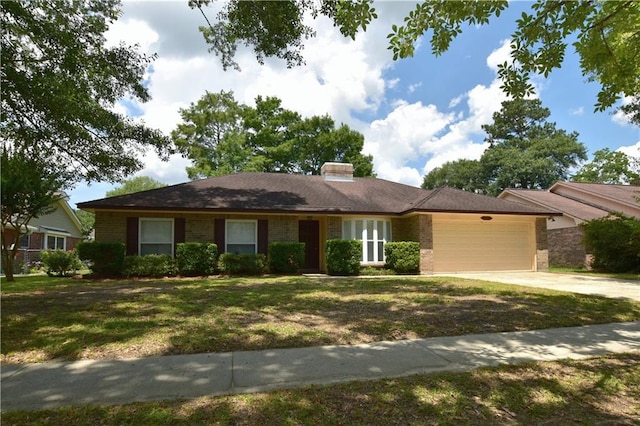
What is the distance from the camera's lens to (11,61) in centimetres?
762

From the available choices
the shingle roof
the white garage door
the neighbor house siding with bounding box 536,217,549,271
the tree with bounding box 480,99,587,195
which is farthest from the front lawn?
the tree with bounding box 480,99,587,195

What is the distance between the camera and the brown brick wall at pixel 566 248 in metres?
19.5

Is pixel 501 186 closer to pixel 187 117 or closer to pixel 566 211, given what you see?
pixel 566 211

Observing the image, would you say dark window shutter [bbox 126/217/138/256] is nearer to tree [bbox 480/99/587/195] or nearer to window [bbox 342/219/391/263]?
window [bbox 342/219/391/263]

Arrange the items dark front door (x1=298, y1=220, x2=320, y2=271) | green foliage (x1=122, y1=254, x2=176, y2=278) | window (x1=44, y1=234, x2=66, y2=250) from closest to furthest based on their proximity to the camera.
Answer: green foliage (x1=122, y1=254, x2=176, y2=278), dark front door (x1=298, y1=220, x2=320, y2=271), window (x1=44, y1=234, x2=66, y2=250)

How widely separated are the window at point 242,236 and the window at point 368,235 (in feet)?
12.4

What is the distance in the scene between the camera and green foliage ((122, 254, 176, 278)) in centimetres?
1317

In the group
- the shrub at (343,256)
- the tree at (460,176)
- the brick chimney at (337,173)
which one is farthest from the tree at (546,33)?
the tree at (460,176)

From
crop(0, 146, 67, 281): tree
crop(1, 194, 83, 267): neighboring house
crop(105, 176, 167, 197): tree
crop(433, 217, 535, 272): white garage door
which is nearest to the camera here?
crop(0, 146, 67, 281): tree

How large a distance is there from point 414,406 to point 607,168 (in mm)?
50260

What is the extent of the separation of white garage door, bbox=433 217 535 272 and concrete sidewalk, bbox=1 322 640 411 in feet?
35.8

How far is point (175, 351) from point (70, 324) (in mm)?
2348

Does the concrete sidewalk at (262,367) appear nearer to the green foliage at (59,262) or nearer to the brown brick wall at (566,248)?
the green foliage at (59,262)

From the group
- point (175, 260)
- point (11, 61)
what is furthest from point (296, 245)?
point (11, 61)
